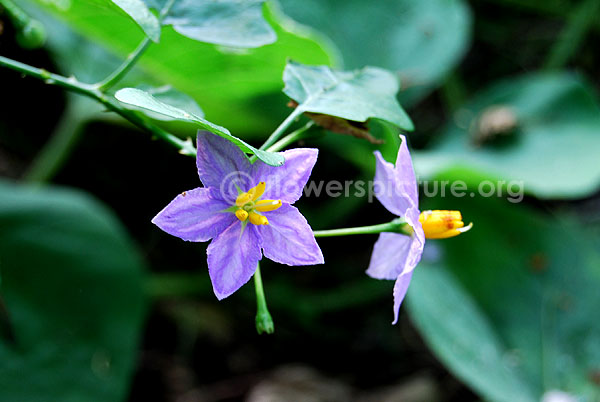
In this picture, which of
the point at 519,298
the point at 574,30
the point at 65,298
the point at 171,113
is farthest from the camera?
the point at 574,30

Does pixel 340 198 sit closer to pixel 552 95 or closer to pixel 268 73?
pixel 268 73

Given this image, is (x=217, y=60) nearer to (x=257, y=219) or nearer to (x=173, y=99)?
(x=173, y=99)

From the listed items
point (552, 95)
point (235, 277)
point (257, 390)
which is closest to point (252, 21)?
point (235, 277)

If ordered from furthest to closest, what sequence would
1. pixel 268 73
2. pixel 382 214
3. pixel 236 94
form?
pixel 382 214
pixel 236 94
pixel 268 73

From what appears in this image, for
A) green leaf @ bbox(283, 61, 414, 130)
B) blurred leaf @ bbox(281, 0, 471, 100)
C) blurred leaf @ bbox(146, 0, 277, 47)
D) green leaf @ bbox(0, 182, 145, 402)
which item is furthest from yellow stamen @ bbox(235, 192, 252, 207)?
blurred leaf @ bbox(281, 0, 471, 100)

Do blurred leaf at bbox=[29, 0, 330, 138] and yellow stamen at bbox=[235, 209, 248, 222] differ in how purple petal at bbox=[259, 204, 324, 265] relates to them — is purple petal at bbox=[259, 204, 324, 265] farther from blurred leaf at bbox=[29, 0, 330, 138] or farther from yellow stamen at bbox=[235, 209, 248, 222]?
blurred leaf at bbox=[29, 0, 330, 138]

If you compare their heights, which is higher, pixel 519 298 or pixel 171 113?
pixel 171 113

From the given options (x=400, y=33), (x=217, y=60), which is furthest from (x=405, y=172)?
(x=400, y=33)
